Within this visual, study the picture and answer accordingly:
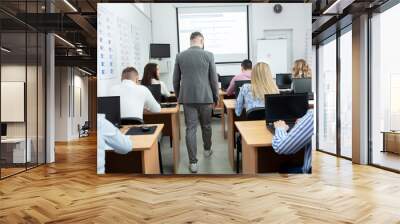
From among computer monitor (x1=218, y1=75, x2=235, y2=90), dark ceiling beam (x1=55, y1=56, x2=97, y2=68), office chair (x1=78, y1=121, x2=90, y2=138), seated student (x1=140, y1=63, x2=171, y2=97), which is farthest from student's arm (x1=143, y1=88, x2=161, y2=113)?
office chair (x1=78, y1=121, x2=90, y2=138)

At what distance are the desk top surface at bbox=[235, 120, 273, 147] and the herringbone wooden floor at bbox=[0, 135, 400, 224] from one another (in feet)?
1.89

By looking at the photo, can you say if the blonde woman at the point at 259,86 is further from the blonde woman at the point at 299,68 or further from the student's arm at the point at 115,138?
the student's arm at the point at 115,138

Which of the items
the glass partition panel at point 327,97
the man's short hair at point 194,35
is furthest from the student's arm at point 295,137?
the glass partition panel at point 327,97

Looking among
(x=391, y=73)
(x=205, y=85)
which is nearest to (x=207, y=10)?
(x=205, y=85)

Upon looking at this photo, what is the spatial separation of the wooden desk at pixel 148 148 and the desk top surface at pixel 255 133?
3.40 feet

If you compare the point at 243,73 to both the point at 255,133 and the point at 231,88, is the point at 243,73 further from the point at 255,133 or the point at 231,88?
the point at 255,133

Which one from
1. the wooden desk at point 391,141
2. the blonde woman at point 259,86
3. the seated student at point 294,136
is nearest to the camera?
the seated student at point 294,136

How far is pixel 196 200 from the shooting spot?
14.1 ft

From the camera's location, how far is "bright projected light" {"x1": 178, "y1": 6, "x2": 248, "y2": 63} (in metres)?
4.95

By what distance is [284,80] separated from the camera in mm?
4977

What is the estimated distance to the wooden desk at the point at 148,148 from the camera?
4.92 metres

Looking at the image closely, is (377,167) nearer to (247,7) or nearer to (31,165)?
(247,7)

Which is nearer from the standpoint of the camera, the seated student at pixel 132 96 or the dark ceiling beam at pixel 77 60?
the seated student at pixel 132 96

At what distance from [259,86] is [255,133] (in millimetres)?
602
